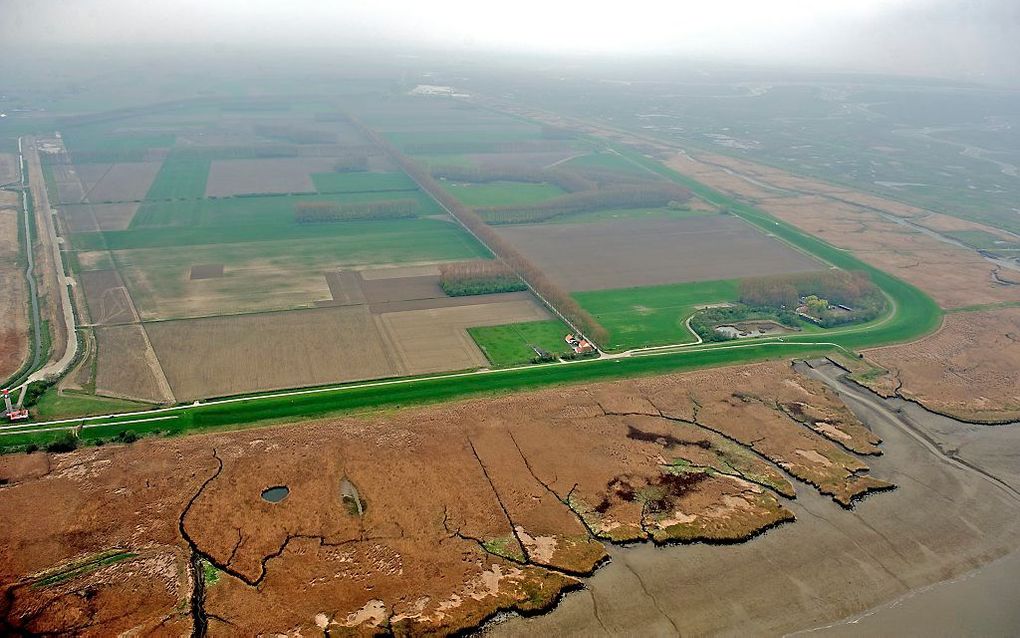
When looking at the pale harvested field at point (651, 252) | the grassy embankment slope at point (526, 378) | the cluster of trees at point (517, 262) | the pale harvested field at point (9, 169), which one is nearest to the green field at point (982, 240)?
the grassy embankment slope at point (526, 378)

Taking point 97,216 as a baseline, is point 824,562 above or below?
above

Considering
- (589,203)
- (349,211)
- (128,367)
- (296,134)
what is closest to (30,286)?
(128,367)

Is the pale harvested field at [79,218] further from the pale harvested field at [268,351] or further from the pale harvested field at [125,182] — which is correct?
the pale harvested field at [268,351]

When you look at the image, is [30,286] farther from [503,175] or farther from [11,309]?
[503,175]

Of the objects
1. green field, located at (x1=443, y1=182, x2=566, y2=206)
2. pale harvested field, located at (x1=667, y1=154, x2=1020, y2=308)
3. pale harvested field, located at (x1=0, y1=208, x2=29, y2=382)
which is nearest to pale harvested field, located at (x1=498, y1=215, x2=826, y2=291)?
pale harvested field, located at (x1=667, y1=154, x2=1020, y2=308)

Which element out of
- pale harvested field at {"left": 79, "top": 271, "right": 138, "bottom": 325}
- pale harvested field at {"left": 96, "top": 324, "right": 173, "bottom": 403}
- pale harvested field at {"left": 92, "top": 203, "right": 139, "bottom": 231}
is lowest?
pale harvested field at {"left": 92, "top": 203, "right": 139, "bottom": 231}

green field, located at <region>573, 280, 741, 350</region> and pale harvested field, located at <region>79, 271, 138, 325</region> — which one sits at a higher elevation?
green field, located at <region>573, 280, 741, 350</region>

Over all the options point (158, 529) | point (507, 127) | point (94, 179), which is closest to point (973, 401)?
point (158, 529)

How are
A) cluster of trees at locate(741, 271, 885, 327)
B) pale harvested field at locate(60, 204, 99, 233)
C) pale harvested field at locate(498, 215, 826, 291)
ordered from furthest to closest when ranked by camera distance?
pale harvested field at locate(60, 204, 99, 233), pale harvested field at locate(498, 215, 826, 291), cluster of trees at locate(741, 271, 885, 327)

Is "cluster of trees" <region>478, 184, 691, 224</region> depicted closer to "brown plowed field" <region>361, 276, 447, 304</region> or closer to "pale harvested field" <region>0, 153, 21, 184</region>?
"brown plowed field" <region>361, 276, 447, 304</region>
